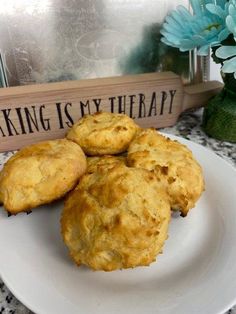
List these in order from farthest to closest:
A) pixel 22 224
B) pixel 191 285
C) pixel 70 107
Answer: pixel 70 107
pixel 22 224
pixel 191 285

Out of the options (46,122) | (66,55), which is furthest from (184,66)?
(46,122)

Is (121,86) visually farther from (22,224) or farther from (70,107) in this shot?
(22,224)

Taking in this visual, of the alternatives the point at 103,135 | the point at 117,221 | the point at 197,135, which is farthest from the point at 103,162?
the point at 197,135

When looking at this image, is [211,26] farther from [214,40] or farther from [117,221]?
[117,221]

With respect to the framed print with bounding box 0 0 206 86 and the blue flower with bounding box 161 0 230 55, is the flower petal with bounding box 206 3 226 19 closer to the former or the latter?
the blue flower with bounding box 161 0 230 55

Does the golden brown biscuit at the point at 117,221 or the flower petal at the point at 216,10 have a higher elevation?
the flower petal at the point at 216,10

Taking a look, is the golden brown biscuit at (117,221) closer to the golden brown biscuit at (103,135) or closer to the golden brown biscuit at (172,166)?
the golden brown biscuit at (172,166)

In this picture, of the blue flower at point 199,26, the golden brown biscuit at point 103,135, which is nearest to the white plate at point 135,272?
the golden brown biscuit at point 103,135
